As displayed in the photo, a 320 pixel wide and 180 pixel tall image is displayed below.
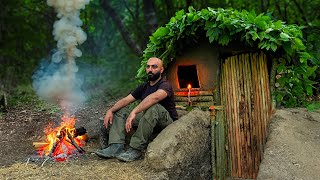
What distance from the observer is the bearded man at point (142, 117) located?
597cm

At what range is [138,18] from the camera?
17.9 metres

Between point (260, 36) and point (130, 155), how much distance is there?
3.13 metres

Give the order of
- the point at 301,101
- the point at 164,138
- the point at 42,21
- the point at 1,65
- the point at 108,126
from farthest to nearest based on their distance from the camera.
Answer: the point at 42,21, the point at 1,65, the point at 301,101, the point at 108,126, the point at 164,138

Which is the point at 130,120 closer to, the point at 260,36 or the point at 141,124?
the point at 141,124

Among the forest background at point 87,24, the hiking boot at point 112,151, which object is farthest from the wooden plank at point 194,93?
the forest background at point 87,24

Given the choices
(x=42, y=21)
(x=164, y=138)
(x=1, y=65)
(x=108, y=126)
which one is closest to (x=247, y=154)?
(x=164, y=138)

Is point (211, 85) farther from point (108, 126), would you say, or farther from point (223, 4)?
point (223, 4)

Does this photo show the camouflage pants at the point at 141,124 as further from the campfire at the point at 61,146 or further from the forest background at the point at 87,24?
the forest background at the point at 87,24

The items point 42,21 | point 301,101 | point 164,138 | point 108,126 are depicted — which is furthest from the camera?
point 42,21

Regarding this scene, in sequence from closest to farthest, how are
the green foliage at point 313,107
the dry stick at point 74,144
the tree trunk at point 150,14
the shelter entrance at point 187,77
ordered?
the dry stick at point 74,144, the green foliage at point 313,107, the shelter entrance at point 187,77, the tree trunk at point 150,14

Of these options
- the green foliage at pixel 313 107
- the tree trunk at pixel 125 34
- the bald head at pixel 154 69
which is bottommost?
the green foliage at pixel 313 107

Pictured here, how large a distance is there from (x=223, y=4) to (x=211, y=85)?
8.56 metres

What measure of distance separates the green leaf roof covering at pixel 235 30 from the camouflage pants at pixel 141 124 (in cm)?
159

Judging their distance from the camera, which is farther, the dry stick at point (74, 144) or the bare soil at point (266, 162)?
the dry stick at point (74, 144)
